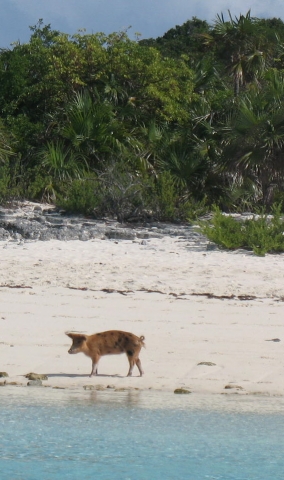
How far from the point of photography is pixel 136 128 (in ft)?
79.7

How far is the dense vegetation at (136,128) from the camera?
66.3ft

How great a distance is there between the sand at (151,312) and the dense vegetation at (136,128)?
4.93 m

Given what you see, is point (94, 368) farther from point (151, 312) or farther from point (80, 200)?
point (80, 200)

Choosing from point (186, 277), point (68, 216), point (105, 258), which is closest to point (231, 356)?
point (186, 277)

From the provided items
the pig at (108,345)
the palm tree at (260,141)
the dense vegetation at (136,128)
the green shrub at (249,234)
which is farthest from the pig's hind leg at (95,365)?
the palm tree at (260,141)

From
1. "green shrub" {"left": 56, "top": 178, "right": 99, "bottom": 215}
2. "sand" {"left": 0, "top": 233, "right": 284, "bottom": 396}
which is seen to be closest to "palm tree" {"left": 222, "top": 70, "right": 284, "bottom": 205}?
"green shrub" {"left": 56, "top": 178, "right": 99, "bottom": 215}

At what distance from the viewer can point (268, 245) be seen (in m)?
14.5

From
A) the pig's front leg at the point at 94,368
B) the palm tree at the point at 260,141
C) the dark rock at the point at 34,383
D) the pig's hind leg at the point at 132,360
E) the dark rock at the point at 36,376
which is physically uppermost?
the palm tree at the point at 260,141

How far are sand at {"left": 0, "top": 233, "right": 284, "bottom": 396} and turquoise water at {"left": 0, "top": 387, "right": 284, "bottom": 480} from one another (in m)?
0.24

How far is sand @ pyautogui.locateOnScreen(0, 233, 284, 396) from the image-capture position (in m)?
7.33

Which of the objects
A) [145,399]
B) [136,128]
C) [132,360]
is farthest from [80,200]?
[145,399]

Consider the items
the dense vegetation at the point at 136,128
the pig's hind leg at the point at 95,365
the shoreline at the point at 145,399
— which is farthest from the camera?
the dense vegetation at the point at 136,128

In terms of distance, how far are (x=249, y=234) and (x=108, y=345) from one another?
797 centimetres

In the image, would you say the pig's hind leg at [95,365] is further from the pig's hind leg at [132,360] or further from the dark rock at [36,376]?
the dark rock at [36,376]
